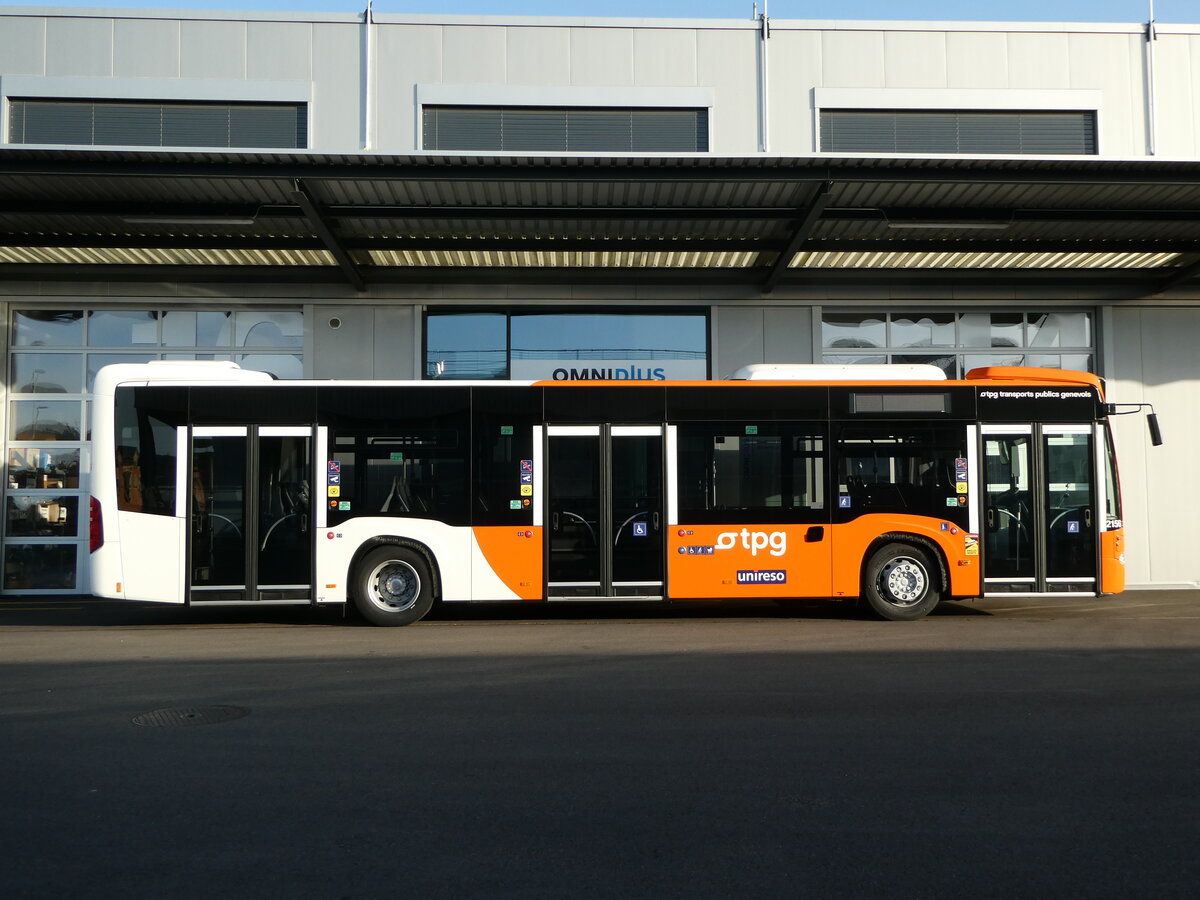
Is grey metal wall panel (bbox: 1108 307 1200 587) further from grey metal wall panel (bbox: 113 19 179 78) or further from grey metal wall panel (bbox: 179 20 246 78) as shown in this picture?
grey metal wall panel (bbox: 113 19 179 78)

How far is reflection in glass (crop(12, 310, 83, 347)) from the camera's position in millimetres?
16828

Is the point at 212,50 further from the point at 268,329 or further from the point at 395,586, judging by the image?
the point at 395,586

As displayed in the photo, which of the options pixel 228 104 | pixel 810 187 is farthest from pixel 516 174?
pixel 228 104

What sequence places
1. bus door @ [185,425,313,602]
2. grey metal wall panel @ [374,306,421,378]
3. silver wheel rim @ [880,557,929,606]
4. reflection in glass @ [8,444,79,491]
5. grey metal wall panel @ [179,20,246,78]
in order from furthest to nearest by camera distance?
1. grey metal wall panel @ [374,306,421,378]
2. reflection in glass @ [8,444,79,491]
3. grey metal wall panel @ [179,20,246,78]
4. silver wheel rim @ [880,557,929,606]
5. bus door @ [185,425,313,602]

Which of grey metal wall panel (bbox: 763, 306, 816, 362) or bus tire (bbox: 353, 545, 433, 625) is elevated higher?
grey metal wall panel (bbox: 763, 306, 816, 362)

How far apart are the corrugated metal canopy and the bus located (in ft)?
8.68

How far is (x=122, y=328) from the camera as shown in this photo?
16.9 metres

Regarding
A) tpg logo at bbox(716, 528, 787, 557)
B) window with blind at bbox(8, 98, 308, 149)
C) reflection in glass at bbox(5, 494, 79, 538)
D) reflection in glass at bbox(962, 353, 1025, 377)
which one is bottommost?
tpg logo at bbox(716, 528, 787, 557)

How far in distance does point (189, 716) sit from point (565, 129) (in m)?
10.4

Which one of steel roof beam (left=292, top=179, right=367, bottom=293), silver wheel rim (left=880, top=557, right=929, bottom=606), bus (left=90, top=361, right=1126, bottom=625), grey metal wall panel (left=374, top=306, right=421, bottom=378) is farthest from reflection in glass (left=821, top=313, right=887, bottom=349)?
steel roof beam (left=292, top=179, right=367, bottom=293)

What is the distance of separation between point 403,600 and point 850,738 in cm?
714

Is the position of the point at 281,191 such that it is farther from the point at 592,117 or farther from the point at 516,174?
the point at 592,117

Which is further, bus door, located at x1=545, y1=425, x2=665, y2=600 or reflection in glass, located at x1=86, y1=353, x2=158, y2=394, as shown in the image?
reflection in glass, located at x1=86, y1=353, x2=158, y2=394

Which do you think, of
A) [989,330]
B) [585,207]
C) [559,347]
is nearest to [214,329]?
[559,347]
